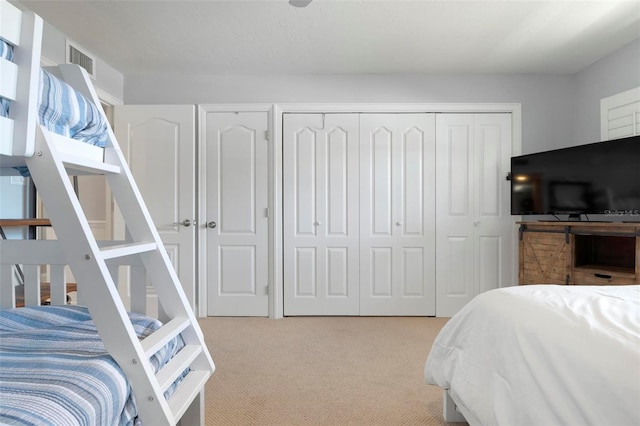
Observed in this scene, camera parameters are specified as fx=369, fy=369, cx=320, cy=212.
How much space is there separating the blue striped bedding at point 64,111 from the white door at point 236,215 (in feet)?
8.04

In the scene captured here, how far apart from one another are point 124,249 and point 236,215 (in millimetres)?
2644

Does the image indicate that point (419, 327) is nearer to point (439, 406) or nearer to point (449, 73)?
point (439, 406)

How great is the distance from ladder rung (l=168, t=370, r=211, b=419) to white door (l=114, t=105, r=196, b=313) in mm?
2487

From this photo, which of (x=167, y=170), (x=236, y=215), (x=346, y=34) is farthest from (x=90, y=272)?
(x=167, y=170)

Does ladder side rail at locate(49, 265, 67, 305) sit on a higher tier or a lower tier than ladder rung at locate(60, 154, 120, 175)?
lower

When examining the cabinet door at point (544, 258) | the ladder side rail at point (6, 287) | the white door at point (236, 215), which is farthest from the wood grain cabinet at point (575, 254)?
the ladder side rail at point (6, 287)

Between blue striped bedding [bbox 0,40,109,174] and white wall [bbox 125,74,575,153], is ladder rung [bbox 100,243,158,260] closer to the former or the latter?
blue striped bedding [bbox 0,40,109,174]

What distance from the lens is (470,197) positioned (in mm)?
3715

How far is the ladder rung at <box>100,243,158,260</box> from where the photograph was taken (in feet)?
3.28

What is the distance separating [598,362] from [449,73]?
3354mm

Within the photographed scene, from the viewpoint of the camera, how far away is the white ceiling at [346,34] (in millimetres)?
2521

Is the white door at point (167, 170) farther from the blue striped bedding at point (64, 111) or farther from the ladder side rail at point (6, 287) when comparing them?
the blue striped bedding at point (64, 111)

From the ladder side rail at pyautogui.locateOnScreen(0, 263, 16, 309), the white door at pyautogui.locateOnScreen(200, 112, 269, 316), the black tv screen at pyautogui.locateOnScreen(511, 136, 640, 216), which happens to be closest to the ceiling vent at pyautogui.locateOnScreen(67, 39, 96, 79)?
the white door at pyautogui.locateOnScreen(200, 112, 269, 316)

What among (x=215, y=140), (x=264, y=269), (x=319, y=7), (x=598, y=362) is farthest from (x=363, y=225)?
(x=598, y=362)
